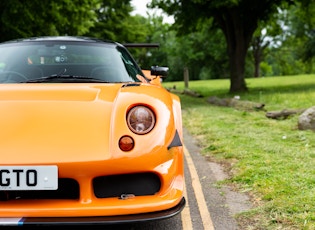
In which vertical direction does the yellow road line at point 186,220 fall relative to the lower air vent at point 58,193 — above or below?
below

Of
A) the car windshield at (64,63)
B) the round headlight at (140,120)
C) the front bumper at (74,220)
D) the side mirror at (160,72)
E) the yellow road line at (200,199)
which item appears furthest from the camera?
the side mirror at (160,72)

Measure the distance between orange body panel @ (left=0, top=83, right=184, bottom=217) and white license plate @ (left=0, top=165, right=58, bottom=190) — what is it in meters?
0.03

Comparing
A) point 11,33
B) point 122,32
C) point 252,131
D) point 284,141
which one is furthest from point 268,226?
point 122,32

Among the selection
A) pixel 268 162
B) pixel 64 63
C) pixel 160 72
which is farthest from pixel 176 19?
pixel 64 63

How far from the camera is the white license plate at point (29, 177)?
2.40 meters

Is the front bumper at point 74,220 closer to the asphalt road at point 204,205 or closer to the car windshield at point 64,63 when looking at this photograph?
the asphalt road at point 204,205

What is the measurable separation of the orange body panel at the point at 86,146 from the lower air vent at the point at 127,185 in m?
0.04

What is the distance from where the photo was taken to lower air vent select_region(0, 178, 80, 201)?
253 cm

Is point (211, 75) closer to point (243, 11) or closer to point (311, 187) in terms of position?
point (243, 11)

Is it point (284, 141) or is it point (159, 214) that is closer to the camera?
point (159, 214)

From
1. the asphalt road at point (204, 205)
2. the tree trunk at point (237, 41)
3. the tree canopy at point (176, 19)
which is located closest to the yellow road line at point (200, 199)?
the asphalt road at point (204, 205)

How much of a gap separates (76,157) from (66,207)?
29cm

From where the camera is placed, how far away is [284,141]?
662 centimetres

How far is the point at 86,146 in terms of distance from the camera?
254cm
